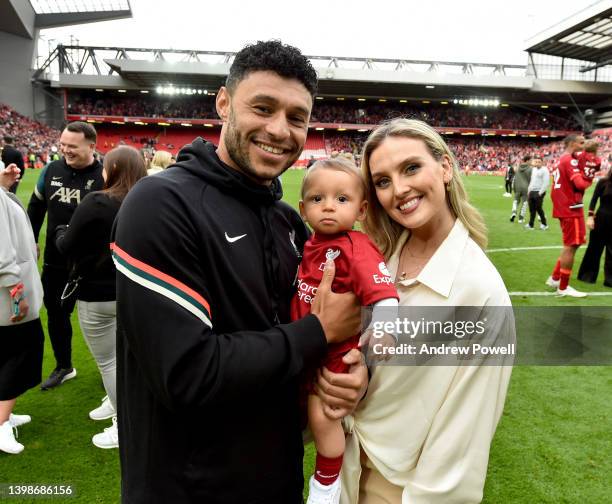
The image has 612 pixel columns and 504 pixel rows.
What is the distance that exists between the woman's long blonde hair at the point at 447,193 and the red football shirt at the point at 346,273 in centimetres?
22

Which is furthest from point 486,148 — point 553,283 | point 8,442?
point 8,442

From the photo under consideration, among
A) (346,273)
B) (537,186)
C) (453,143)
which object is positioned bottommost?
(346,273)

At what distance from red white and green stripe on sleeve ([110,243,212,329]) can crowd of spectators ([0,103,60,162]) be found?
3805cm

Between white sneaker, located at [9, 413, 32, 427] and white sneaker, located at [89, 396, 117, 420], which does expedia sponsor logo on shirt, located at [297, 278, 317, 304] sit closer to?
white sneaker, located at [89, 396, 117, 420]

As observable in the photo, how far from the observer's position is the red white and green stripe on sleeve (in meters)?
1.24

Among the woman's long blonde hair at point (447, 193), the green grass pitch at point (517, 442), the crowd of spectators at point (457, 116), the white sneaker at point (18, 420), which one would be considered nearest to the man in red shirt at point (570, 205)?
the green grass pitch at point (517, 442)

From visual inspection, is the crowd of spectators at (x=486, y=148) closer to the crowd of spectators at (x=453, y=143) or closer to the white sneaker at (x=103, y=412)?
the crowd of spectators at (x=453, y=143)

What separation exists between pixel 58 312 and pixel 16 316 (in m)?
1.02

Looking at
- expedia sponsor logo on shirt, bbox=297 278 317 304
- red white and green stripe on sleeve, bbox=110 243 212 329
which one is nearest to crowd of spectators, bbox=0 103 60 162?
expedia sponsor logo on shirt, bbox=297 278 317 304

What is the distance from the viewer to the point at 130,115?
5488cm

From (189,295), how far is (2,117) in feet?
172

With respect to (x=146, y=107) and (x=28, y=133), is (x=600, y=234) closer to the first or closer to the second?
(x=28, y=133)

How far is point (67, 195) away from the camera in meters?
4.16

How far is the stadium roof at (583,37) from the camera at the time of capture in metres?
37.2
